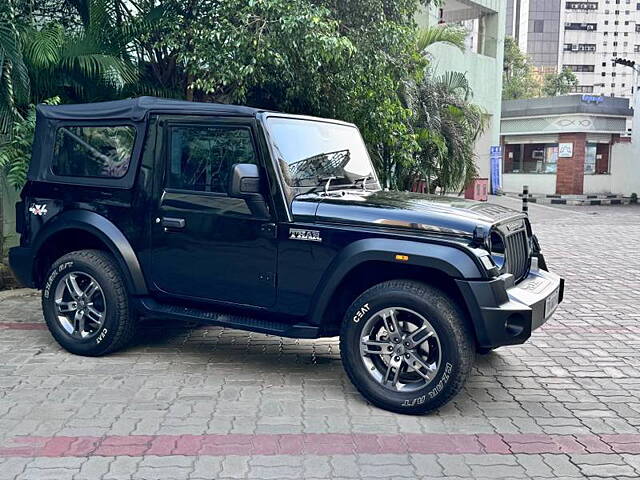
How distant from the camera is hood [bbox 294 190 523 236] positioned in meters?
4.66

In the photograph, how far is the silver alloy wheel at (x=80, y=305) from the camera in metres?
5.77

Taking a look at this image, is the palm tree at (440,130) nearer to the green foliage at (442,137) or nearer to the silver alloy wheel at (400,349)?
the green foliage at (442,137)

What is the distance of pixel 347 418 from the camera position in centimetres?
466

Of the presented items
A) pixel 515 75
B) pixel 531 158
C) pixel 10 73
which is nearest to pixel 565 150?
pixel 531 158

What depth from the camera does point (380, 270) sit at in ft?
16.3

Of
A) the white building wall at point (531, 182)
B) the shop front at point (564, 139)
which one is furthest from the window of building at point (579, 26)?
the white building wall at point (531, 182)

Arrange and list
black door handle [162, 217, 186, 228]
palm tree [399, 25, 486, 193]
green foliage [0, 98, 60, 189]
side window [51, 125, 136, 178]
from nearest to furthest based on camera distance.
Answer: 1. black door handle [162, 217, 186, 228]
2. side window [51, 125, 136, 178]
3. green foliage [0, 98, 60, 189]
4. palm tree [399, 25, 486, 193]

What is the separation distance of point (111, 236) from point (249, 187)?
1.30m

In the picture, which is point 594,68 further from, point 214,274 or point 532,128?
point 214,274

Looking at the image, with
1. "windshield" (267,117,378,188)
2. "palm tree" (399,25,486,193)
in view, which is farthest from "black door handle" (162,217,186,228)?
"palm tree" (399,25,486,193)

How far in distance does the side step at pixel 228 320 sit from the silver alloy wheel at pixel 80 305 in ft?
1.40

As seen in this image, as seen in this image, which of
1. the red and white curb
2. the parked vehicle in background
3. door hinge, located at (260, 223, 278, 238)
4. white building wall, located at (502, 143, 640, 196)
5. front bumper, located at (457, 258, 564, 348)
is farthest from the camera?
white building wall, located at (502, 143, 640, 196)

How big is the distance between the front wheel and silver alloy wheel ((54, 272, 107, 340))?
2.13 m

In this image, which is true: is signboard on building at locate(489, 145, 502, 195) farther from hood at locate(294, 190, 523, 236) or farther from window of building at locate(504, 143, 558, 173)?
hood at locate(294, 190, 523, 236)
